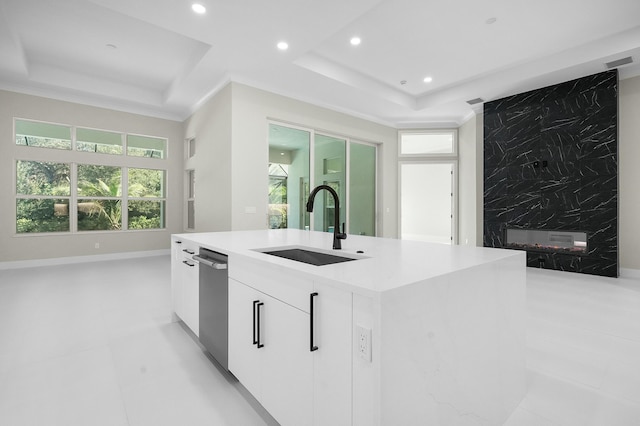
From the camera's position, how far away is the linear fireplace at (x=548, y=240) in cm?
462

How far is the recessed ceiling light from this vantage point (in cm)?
303

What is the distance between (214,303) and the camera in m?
1.92

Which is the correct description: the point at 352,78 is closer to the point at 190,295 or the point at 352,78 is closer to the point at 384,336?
the point at 190,295

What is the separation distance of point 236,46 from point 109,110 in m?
3.91

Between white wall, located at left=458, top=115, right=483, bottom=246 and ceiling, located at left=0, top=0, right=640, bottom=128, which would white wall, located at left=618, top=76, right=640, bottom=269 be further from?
white wall, located at left=458, top=115, right=483, bottom=246

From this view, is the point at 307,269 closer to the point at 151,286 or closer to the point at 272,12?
the point at 272,12

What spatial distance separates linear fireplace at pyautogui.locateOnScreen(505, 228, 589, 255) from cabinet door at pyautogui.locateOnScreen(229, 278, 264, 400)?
5.30m

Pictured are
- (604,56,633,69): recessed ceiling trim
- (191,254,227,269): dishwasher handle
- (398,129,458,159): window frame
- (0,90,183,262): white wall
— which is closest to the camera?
(191,254,227,269): dishwasher handle

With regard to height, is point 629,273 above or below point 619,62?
below

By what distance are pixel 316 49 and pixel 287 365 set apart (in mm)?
4326

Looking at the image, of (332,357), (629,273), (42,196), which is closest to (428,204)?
(629,273)

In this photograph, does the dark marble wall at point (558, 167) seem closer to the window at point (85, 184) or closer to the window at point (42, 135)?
the window at point (85, 184)

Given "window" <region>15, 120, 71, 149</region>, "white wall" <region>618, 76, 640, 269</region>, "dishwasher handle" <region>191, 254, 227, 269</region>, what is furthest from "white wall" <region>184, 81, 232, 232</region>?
"white wall" <region>618, 76, 640, 269</region>

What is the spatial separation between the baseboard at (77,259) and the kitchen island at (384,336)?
578cm
